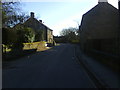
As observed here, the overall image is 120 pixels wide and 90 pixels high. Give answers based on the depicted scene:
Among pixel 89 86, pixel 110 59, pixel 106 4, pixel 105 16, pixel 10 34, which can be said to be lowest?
pixel 89 86

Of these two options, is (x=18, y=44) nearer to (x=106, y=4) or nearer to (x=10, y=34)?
(x=10, y=34)

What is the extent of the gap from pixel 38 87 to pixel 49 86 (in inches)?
17.7

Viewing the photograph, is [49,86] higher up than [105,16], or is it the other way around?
[105,16]

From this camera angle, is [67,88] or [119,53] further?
[119,53]

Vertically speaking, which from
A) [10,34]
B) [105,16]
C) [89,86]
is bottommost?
→ [89,86]

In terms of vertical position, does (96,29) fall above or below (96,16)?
below

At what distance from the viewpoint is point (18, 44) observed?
1045 inches

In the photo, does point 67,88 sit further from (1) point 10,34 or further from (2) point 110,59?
(1) point 10,34

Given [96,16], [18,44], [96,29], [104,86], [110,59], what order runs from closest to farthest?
[104,86] → [110,59] → [96,29] → [96,16] → [18,44]

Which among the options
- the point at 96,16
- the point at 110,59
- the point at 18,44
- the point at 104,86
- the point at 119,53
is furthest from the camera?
the point at 18,44

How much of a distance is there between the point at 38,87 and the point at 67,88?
1145mm

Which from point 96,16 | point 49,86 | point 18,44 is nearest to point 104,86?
point 49,86

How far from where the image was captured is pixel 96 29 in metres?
21.1

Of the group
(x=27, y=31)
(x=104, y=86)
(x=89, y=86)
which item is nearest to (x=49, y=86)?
(x=89, y=86)
